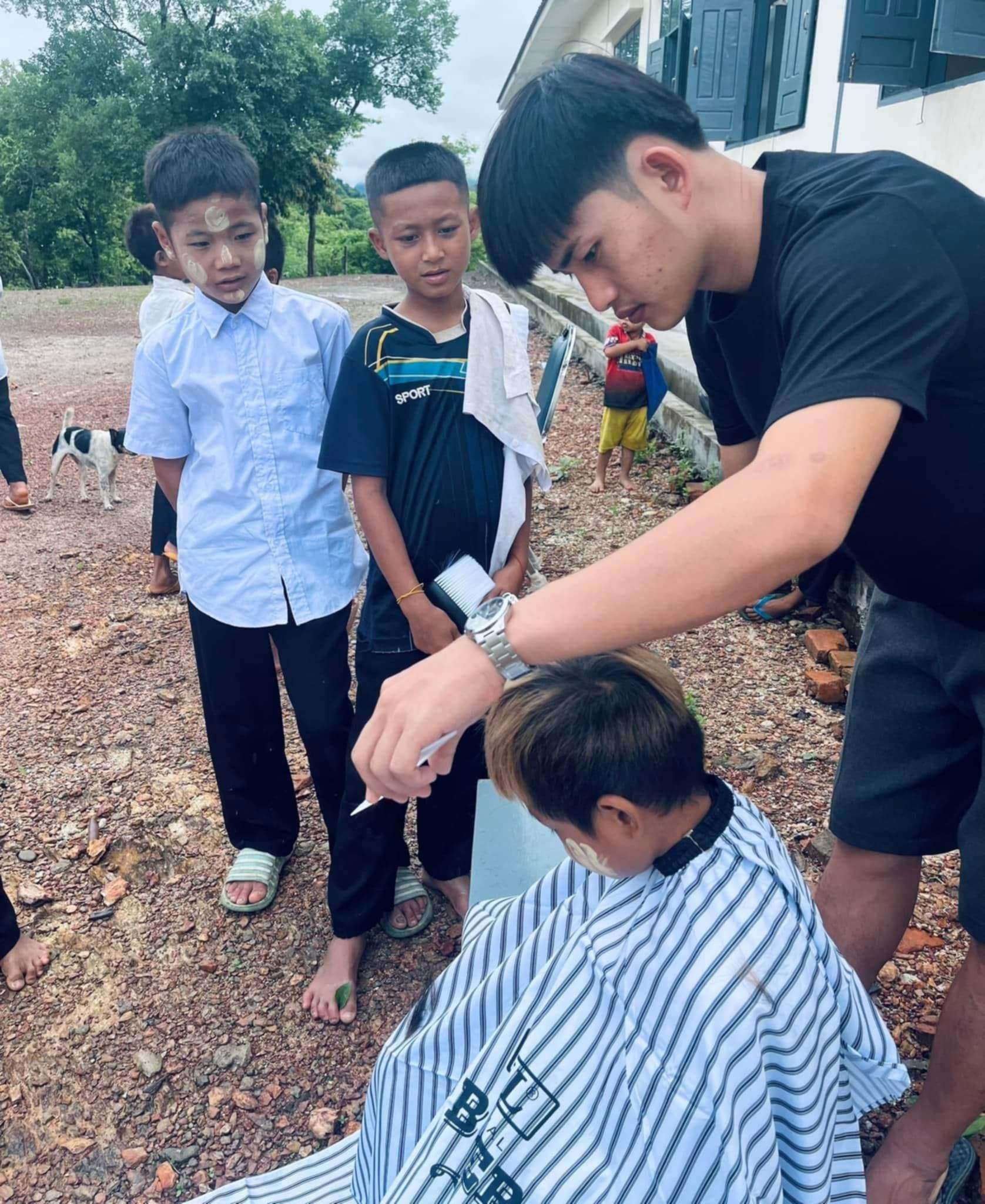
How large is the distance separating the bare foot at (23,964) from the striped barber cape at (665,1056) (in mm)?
1297

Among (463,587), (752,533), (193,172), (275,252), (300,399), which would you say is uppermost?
(193,172)

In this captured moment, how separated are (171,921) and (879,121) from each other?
627 centimetres

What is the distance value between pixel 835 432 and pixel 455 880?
192 cm

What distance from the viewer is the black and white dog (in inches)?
236

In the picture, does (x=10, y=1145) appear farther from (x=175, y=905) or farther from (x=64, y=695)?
(x=64, y=695)

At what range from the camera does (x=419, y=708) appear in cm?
98

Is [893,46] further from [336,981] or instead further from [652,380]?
[336,981]

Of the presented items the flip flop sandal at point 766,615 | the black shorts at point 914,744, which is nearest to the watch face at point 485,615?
the black shorts at point 914,744

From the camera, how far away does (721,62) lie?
8.00m

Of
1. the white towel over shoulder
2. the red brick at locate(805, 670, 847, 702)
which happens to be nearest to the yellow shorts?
the red brick at locate(805, 670, 847, 702)

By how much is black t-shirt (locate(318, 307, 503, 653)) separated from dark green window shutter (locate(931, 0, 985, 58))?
3.97m

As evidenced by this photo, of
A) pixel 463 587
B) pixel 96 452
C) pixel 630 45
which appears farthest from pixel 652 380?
pixel 630 45

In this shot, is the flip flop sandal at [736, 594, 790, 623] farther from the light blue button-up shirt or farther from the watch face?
the watch face

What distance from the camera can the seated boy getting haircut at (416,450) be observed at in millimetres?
2072
